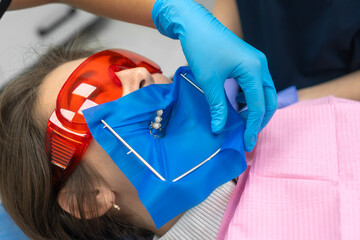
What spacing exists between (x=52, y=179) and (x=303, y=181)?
63 centimetres

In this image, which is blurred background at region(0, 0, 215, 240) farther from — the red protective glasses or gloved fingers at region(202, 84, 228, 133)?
gloved fingers at region(202, 84, 228, 133)

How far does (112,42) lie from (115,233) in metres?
1.19

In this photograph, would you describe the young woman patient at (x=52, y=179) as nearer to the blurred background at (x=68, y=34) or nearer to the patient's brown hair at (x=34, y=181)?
the patient's brown hair at (x=34, y=181)

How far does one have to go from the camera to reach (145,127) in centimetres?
83

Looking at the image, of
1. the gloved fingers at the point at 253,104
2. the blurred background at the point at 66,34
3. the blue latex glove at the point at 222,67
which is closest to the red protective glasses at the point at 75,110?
the blue latex glove at the point at 222,67

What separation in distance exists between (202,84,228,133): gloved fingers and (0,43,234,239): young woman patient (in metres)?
0.18

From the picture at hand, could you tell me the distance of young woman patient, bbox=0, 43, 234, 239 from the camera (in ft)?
2.85

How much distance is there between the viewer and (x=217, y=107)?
808 mm

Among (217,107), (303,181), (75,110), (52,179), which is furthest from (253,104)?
(52,179)

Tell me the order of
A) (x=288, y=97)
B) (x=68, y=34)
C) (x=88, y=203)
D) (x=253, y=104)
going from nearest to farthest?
(x=253, y=104) < (x=88, y=203) < (x=288, y=97) < (x=68, y=34)

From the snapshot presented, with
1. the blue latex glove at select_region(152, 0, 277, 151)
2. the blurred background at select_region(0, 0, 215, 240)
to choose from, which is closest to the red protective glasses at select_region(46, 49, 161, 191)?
the blue latex glove at select_region(152, 0, 277, 151)

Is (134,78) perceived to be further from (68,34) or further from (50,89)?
(68,34)

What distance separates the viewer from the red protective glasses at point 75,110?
2.68ft

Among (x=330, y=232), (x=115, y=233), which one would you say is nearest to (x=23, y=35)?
(x=115, y=233)
